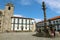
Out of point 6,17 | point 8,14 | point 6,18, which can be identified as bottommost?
point 6,18

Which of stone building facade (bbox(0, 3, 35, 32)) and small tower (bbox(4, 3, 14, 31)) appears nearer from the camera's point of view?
stone building facade (bbox(0, 3, 35, 32))

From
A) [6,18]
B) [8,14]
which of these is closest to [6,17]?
[6,18]

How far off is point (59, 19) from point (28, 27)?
19.1 m

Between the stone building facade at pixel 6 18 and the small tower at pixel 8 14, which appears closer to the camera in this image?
the stone building facade at pixel 6 18

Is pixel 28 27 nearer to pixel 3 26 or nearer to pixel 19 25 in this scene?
pixel 19 25

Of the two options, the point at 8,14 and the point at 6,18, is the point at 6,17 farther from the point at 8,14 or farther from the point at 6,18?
the point at 8,14

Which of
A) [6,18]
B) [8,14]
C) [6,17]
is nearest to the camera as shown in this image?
[6,18]

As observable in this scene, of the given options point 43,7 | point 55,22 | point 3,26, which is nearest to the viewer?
point 43,7

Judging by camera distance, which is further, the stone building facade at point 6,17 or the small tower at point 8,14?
the small tower at point 8,14

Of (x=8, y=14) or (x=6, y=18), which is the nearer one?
(x=6, y=18)

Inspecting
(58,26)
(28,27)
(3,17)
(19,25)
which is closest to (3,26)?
(3,17)

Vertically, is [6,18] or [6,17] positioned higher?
[6,17]

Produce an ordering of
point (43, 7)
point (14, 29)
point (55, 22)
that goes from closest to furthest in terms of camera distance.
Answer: point (43, 7), point (14, 29), point (55, 22)

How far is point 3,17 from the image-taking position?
226 feet
